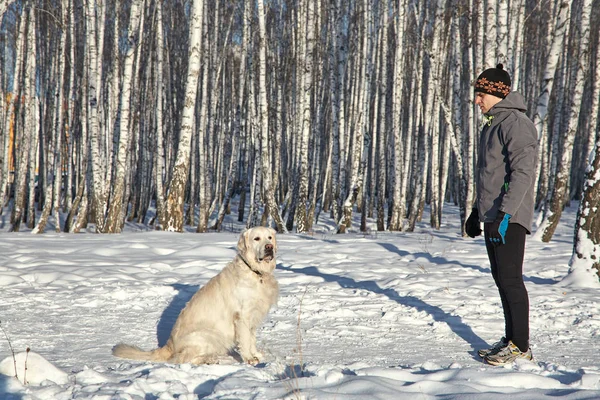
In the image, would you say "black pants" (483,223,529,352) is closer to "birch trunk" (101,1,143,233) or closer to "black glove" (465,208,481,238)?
"black glove" (465,208,481,238)

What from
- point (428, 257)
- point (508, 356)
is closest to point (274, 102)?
point (428, 257)

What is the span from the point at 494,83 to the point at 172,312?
331 cm

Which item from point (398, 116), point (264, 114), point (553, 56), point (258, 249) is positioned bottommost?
point (258, 249)

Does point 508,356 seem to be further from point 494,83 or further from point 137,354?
point 137,354

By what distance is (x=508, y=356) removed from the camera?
3.28 m

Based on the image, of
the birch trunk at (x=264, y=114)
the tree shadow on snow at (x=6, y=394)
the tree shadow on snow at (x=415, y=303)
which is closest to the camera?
the tree shadow on snow at (x=6, y=394)

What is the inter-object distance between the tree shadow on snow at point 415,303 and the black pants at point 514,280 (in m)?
0.37

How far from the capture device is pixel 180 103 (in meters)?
20.2

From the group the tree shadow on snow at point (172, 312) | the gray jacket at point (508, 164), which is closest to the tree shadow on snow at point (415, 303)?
the gray jacket at point (508, 164)

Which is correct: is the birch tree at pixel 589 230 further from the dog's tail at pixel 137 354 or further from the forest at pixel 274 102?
the dog's tail at pixel 137 354

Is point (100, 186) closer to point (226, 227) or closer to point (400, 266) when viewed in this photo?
point (226, 227)

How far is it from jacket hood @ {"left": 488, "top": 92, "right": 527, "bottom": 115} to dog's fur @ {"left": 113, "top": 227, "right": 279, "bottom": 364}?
179cm

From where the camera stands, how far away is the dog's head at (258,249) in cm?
370

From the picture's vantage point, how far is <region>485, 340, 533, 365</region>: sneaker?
128 inches
